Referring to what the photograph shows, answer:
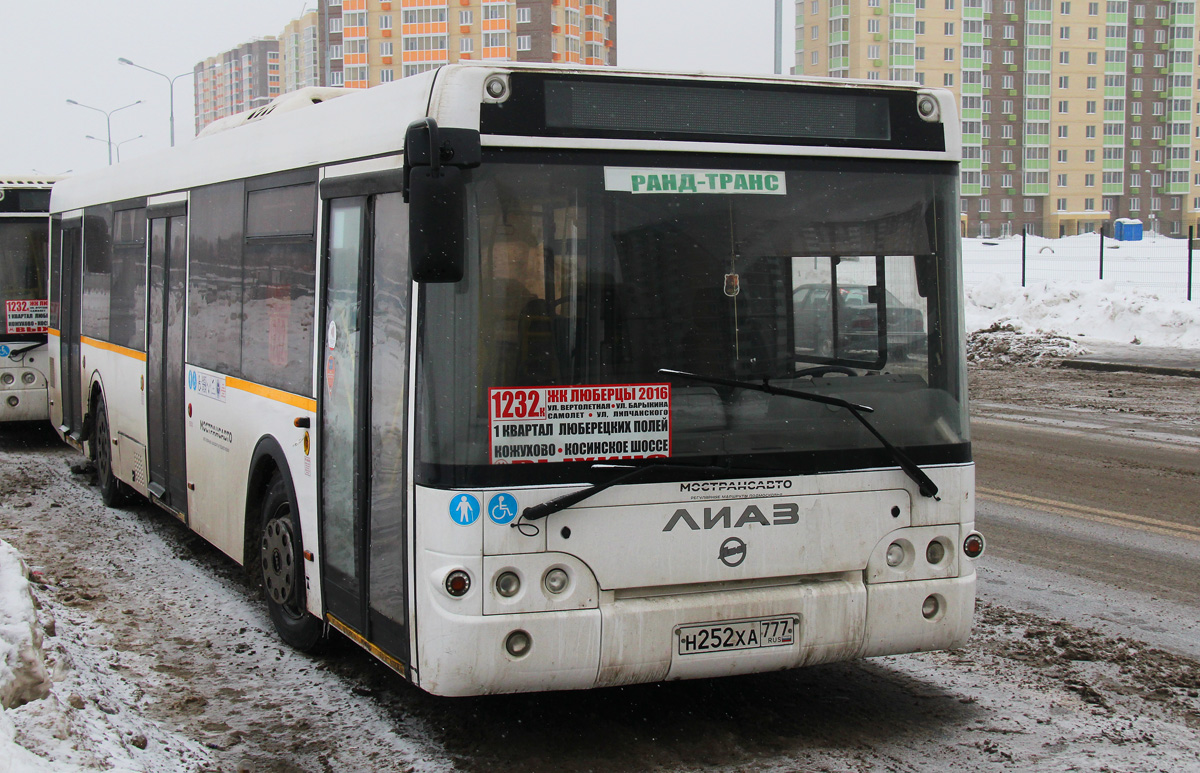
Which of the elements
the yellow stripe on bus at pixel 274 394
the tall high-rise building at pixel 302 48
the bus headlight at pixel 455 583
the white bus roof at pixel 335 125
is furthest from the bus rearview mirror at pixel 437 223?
the tall high-rise building at pixel 302 48

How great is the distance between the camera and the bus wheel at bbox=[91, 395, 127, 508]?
35.7 feet

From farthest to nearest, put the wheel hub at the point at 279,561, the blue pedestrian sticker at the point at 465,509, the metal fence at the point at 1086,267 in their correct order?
the metal fence at the point at 1086,267
the wheel hub at the point at 279,561
the blue pedestrian sticker at the point at 465,509

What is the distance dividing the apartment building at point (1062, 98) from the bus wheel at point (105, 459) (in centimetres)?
11397

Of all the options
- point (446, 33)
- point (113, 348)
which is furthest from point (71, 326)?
point (446, 33)

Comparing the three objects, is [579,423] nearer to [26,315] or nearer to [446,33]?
[26,315]

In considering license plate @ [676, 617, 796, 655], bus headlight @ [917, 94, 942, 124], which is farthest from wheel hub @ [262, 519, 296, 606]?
bus headlight @ [917, 94, 942, 124]

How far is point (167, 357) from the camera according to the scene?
9.12 meters

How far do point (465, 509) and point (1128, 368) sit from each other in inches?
727

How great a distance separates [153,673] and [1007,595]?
185 inches

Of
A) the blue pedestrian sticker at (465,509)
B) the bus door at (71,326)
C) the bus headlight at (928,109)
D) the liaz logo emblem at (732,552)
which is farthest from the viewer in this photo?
the bus door at (71,326)

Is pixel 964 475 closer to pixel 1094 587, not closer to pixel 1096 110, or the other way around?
pixel 1094 587

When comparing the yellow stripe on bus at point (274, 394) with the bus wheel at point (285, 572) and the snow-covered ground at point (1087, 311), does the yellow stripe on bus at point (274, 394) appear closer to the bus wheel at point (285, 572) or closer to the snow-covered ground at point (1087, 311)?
the bus wheel at point (285, 572)

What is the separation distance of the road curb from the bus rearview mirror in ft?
59.1

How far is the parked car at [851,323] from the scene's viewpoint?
517 centimetres
